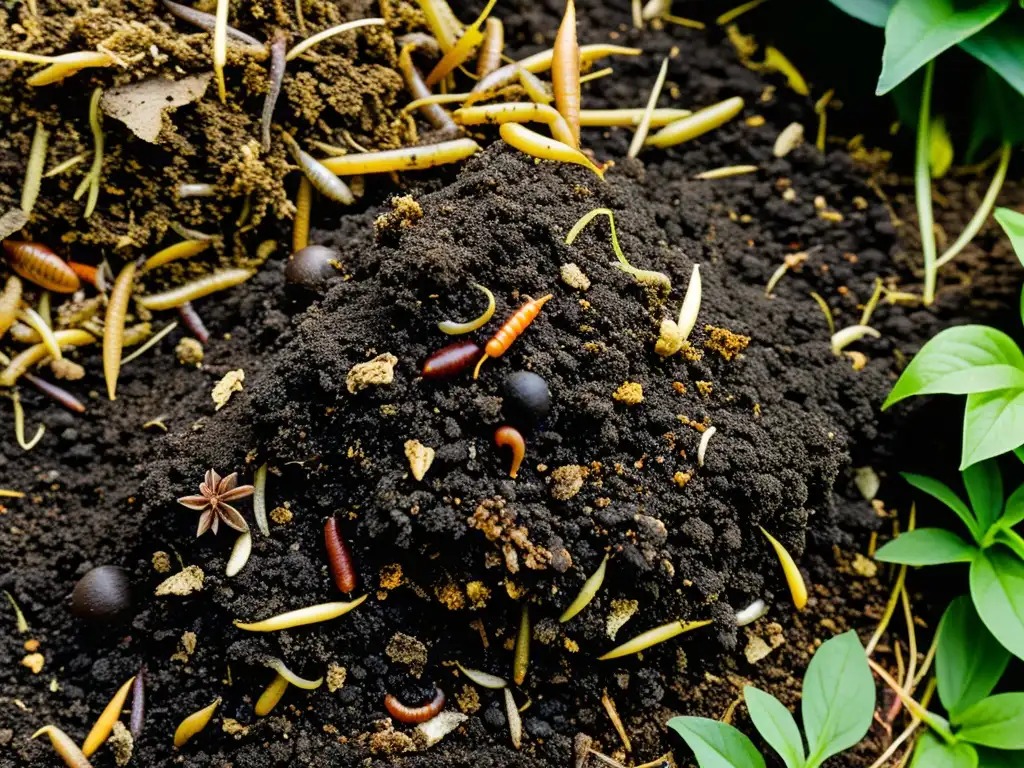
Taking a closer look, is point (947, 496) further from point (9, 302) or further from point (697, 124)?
point (9, 302)

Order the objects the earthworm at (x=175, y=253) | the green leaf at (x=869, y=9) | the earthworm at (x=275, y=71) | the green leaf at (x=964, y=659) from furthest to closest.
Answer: the green leaf at (x=869, y=9) < the earthworm at (x=175, y=253) < the earthworm at (x=275, y=71) < the green leaf at (x=964, y=659)

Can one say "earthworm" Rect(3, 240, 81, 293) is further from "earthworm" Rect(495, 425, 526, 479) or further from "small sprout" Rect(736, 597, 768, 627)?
"small sprout" Rect(736, 597, 768, 627)

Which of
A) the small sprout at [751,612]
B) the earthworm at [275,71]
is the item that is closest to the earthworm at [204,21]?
the earthworm at [275,71]

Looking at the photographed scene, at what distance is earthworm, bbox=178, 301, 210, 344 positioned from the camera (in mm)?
2098

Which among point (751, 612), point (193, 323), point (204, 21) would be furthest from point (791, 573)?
point (204, 21)

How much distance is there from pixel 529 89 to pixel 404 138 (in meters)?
0.34

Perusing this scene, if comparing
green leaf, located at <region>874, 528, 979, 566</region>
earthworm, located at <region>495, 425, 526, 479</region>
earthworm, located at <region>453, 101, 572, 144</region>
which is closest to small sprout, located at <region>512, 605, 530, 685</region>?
earthworm, located at <region>495, 425, 526, 479</region>

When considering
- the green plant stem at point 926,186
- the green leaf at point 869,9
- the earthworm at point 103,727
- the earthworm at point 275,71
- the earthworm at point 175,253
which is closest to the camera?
the earthworm at point 103,727

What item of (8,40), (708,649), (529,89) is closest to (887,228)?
(529,89)

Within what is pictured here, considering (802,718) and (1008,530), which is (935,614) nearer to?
(1008,530)

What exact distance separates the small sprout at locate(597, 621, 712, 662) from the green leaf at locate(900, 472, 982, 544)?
26.8 inches

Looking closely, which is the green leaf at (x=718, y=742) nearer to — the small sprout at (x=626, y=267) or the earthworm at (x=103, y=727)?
the small sprout at (x=626, y=267)

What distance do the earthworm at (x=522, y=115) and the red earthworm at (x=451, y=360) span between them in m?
0.61

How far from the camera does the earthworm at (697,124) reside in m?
2.27
